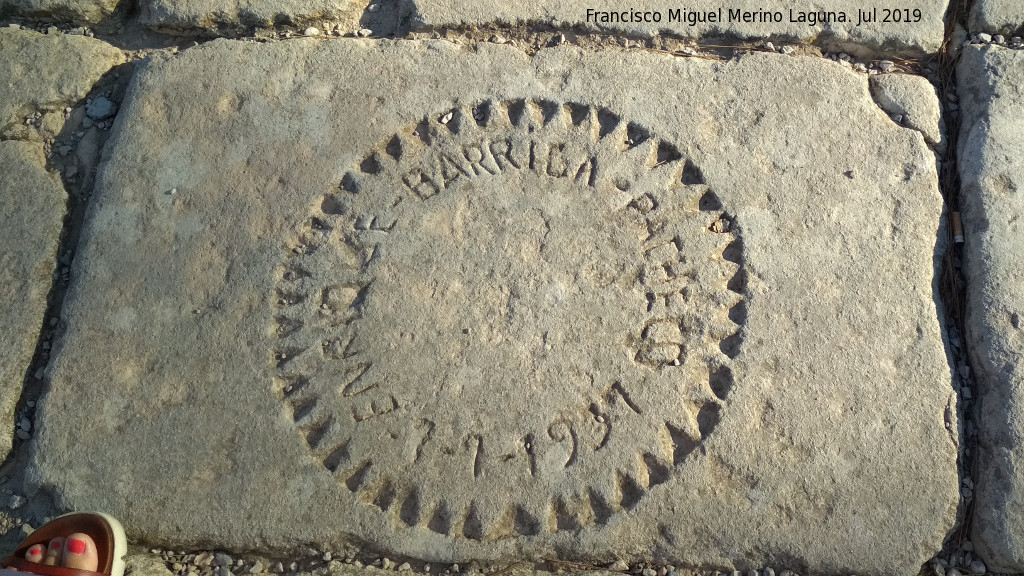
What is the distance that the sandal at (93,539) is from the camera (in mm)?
1688

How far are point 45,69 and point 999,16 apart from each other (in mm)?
2789

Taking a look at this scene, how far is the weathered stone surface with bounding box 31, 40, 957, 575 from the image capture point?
170 cm

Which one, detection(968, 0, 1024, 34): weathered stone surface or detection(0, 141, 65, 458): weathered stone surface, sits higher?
detection(968, 0, 1024, 34): weathered stone surface

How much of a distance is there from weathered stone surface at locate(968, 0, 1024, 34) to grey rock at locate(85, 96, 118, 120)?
2.54m

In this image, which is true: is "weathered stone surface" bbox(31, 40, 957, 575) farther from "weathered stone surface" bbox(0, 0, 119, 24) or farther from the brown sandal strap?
"weathered stone surface" bbox(0, 0, 119, 24)

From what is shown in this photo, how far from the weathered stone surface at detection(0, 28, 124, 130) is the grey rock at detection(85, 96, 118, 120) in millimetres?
48

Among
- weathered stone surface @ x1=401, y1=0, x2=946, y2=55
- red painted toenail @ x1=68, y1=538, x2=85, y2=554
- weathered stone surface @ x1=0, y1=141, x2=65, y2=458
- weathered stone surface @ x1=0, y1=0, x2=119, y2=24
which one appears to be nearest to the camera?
red painted toenail @ x1=68, y1=538, x2=85, y2=554

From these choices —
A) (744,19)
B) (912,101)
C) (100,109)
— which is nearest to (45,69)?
(100,109)

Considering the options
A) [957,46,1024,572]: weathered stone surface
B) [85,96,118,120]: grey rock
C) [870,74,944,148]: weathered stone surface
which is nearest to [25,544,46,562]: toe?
[85,96,118,120]: grey rock

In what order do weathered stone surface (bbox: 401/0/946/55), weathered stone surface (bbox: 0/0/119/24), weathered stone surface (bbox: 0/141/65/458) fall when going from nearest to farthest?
weathered stone surface (bbox: 0/141/65/458), weathered stone surface (bbox: 401/0/946/55), weathered stone surface (bbox: 0/0/119/24)

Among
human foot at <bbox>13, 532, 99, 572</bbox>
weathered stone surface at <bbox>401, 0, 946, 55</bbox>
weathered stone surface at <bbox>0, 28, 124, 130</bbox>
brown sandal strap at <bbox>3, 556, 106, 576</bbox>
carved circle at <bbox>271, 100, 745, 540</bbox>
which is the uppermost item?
weathered stone surface at <bbox>401, 0, 946, 55</bbox>

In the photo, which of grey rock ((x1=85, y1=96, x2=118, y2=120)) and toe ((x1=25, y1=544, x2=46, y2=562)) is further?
grey rock ((x1=85, y1=96, x2=118, y2=120))

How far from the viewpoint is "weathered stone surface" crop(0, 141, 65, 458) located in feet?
6.23

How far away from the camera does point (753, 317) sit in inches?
70.7
